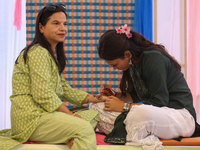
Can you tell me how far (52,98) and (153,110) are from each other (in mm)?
672

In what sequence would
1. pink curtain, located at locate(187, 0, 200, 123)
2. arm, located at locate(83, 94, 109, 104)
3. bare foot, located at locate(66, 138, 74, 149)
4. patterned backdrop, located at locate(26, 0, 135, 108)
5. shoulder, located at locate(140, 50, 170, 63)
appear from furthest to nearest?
patterned backdrop, located at locate(26, 0, 135, 108), pink curtain, located at locate(187, 0, 200, 123), arm, located at locate(83, 94, 109, 104), shoulder, located at locate(140, 50, 170, 63), bare foot, located at locate(66, 138, 74, 149)

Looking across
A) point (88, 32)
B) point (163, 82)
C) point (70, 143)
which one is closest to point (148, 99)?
point (163, 82)

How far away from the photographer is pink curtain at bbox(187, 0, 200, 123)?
2.33m

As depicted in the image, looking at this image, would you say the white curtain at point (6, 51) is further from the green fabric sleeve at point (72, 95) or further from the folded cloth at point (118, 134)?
the folded cloth at point (118, 134)

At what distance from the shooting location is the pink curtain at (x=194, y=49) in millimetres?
2328

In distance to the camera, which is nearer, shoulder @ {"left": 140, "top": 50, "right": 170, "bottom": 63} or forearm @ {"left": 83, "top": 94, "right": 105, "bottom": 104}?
shoulder @ {"left": 140, "top": 50, "right": 170, "bottom": 63}

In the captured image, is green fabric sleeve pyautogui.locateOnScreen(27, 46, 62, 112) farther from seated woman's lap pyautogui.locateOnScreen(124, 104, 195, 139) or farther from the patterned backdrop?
the patterned backdrop

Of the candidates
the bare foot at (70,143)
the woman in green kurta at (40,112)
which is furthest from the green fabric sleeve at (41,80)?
the bare foot at (70,143)

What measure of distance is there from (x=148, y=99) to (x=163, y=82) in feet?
0.60

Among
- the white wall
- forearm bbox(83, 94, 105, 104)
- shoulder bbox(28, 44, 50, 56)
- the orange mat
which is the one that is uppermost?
the white wall

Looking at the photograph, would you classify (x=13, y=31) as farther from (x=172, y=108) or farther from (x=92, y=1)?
(x=172, y=108)

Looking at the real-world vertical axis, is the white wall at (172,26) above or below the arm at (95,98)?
above

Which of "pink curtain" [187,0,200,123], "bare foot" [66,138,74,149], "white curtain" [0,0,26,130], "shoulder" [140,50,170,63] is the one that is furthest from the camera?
"white curtain" [0,0,26,130]

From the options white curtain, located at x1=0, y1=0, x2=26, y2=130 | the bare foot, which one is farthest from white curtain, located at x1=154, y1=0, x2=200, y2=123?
white curtain, located at x1=0, y1=0, x2=26, y2=130
